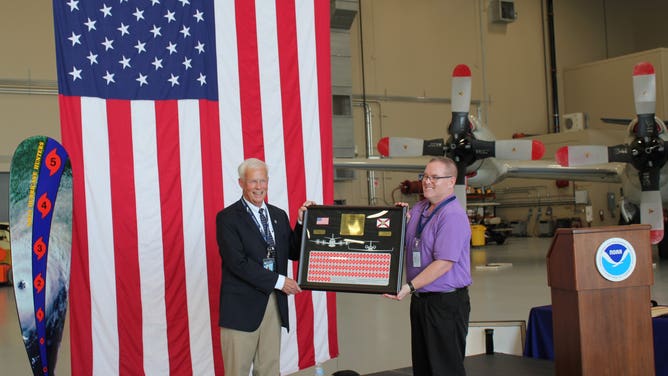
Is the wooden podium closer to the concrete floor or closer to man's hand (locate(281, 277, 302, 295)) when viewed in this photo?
man's hand (locate(281, 277, 302, 295))

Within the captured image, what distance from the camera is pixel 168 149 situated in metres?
4.16

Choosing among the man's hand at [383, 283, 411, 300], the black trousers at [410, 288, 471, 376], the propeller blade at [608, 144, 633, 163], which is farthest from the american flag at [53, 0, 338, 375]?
the propeller blade at [608, 144, 633, 163]

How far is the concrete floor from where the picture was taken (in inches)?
203

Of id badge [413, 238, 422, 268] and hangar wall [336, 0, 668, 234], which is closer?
id badge [413, 238, 422, 268]

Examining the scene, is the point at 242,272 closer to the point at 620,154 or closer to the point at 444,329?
the point at 444,329

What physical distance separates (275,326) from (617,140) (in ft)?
59.8

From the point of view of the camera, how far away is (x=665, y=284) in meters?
8.41

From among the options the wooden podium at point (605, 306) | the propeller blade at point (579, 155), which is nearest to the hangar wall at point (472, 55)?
the propeller blade at point (579, 155)

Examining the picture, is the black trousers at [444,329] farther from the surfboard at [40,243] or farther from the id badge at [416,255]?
the surfboard at [40,243]

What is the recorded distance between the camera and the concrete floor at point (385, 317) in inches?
203

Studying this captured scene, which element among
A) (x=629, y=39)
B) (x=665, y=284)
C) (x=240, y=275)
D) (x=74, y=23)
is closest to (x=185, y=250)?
(x=240, y=275)

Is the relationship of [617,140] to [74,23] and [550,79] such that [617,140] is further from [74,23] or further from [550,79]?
[74,23]

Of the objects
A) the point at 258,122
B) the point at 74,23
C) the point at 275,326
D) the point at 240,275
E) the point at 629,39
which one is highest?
the point at 629,39

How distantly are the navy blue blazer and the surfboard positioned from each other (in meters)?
1.05
